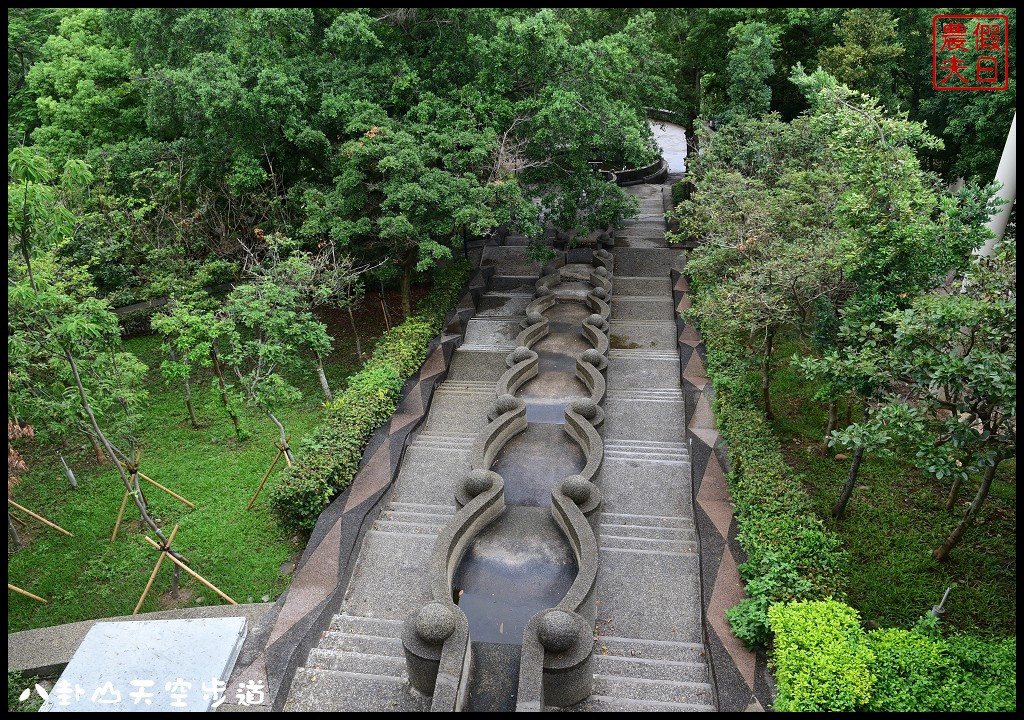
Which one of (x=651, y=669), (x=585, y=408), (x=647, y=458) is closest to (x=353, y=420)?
(x=585, y=408)

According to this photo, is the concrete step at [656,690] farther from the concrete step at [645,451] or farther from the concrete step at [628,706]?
the concrete step at [645,451]

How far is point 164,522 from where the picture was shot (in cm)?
1120

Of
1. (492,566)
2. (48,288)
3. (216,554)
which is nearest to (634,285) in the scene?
(492,566)

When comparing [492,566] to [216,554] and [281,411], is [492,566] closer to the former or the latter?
[216,554]

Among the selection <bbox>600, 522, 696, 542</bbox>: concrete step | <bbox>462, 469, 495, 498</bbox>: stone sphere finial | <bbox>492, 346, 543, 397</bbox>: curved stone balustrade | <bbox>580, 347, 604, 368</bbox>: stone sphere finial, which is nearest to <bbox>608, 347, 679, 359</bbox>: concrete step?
<bbox>580, 347, 604, 368</bbox>: stone sphere finial

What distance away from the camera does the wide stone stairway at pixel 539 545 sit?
309 inches

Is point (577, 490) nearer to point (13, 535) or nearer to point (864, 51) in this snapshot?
point (13, 535)

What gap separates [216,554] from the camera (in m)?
10.5

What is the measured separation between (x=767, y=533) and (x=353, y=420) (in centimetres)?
724

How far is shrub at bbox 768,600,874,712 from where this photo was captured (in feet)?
21.5

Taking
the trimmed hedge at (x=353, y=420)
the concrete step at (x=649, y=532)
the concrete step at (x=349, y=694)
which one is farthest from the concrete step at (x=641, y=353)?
the concrete step at (x=349, y=694)

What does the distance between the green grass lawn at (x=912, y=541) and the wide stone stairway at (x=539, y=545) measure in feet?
6.80

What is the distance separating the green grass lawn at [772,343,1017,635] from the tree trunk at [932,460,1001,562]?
0.13m

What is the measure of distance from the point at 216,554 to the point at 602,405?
735 centimetres
